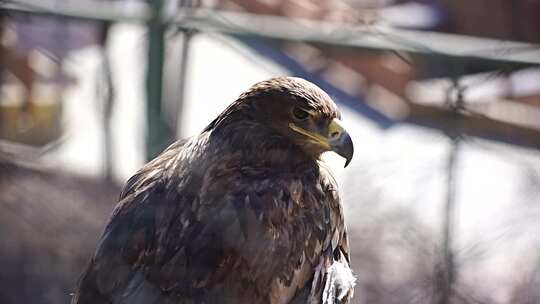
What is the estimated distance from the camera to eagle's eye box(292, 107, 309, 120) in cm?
324

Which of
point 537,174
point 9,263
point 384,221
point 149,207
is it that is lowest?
point 9,263

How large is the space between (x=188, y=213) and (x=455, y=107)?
4.91 feet

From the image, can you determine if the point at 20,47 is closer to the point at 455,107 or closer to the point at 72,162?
the point at 72,162

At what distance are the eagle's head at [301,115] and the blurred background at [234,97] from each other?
94cm

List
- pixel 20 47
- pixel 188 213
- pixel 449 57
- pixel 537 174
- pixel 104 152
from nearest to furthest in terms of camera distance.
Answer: pixel 188 213 → pixel 449 57 → pixel 537 174 → pixel 104 152 → pixel 20 47

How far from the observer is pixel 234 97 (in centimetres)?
531

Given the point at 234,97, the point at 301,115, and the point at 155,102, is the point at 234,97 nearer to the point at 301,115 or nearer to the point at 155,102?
the point at 155,102

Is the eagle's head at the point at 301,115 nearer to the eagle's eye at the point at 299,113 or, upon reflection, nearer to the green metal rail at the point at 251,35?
the eagle's eye at the point at 299,113

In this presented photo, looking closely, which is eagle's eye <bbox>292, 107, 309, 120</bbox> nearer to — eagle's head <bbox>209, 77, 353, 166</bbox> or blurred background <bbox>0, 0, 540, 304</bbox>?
eagle's head <bbox>209, 77, 353, 166</bbox>

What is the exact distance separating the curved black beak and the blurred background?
1.00 meters

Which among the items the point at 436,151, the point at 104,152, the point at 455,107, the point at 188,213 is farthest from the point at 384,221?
the point at 188,213

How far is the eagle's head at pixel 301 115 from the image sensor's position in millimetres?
3230

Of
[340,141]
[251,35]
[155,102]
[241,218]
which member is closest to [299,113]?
[340,141]

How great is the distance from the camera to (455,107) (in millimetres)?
4195
